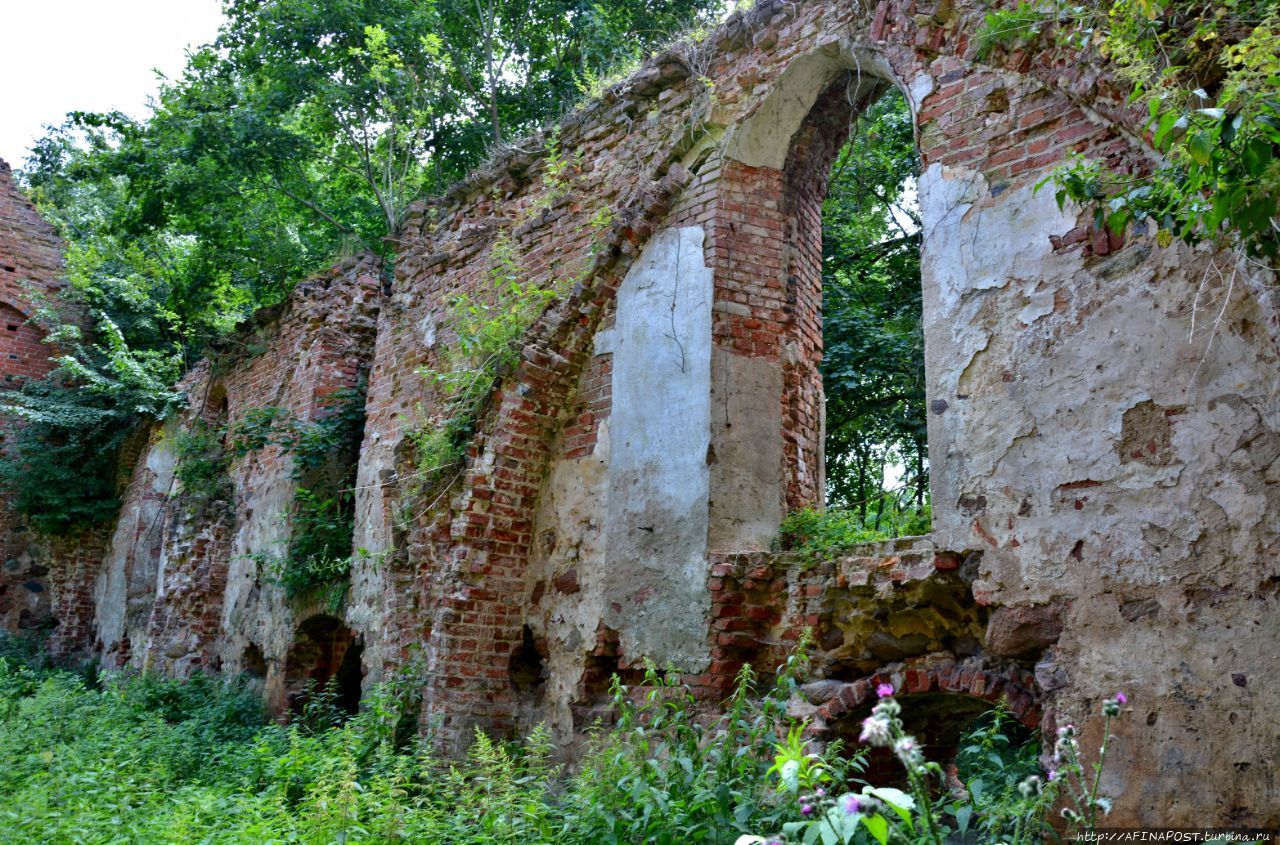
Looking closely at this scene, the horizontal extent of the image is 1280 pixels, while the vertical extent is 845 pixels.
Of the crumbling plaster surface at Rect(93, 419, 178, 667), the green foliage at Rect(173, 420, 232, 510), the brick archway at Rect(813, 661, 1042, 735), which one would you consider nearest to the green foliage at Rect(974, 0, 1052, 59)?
the brick archway at Rect(813, 661, 1042, 735)

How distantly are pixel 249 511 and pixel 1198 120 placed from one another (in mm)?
9637

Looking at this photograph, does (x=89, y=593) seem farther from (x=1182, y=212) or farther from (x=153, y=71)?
(x=1182, y=212)

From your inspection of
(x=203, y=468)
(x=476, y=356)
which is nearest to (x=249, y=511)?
(x=203, y=468)

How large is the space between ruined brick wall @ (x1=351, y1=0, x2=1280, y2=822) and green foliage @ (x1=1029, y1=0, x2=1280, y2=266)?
0.21 m

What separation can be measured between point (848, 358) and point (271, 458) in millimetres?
6160

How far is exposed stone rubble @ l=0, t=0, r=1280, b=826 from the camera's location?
357cm

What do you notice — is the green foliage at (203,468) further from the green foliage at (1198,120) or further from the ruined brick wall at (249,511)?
the green foliage at (1198,120)

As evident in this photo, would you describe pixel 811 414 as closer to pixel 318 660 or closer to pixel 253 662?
pixel 318 660

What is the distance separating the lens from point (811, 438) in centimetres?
607

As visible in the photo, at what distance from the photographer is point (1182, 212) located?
3.44 m

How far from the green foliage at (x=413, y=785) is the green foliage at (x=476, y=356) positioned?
1.62 metres

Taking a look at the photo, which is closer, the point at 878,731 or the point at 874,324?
the point at 878,731

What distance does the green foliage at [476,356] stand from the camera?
663cm

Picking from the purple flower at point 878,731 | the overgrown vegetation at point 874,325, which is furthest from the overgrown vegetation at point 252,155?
the purple flower at point 878,731
